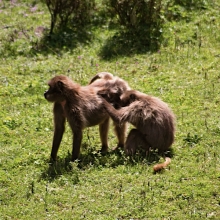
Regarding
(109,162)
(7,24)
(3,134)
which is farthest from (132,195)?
(7,24)

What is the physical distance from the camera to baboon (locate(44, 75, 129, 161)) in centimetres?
793

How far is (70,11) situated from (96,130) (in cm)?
554

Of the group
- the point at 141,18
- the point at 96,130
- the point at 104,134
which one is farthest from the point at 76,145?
the point at 141,18

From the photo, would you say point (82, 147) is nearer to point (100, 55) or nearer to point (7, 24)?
point (100, 55)

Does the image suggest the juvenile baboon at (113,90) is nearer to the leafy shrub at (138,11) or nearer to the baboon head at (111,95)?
the baboon head at (111,95)

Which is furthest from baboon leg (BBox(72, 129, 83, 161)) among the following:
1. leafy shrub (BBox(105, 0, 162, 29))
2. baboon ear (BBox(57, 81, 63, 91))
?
leafy shrub (BBox(105, 0, 162, 29))

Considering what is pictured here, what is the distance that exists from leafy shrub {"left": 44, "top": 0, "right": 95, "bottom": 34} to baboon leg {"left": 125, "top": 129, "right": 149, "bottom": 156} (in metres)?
6.78

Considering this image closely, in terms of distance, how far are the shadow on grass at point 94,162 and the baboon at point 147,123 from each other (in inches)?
5.8

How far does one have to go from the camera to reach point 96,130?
31.2ft

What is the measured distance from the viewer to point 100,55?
500 inches

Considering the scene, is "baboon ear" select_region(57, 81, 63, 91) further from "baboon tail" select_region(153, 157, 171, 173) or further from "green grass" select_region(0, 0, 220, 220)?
"baboon tail" select_region(153, 157, 171, 173)

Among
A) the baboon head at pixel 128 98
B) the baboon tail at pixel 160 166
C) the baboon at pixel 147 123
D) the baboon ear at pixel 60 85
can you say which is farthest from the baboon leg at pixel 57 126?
the baboon tail at pixel 160 166

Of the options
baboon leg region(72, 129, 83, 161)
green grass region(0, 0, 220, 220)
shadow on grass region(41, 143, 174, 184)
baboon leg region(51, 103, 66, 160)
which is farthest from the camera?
baboon leg region(51, 103, 66, 160)

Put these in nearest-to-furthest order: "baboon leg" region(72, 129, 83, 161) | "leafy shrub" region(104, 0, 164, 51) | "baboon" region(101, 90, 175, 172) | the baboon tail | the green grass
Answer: the green grass → the baboon tail → "baboon" region(101, 90, 175, 172) → "baboon leg" region(72, 129, 83, 161) → "leafy shrub" region(104, 0, 164, 51)
